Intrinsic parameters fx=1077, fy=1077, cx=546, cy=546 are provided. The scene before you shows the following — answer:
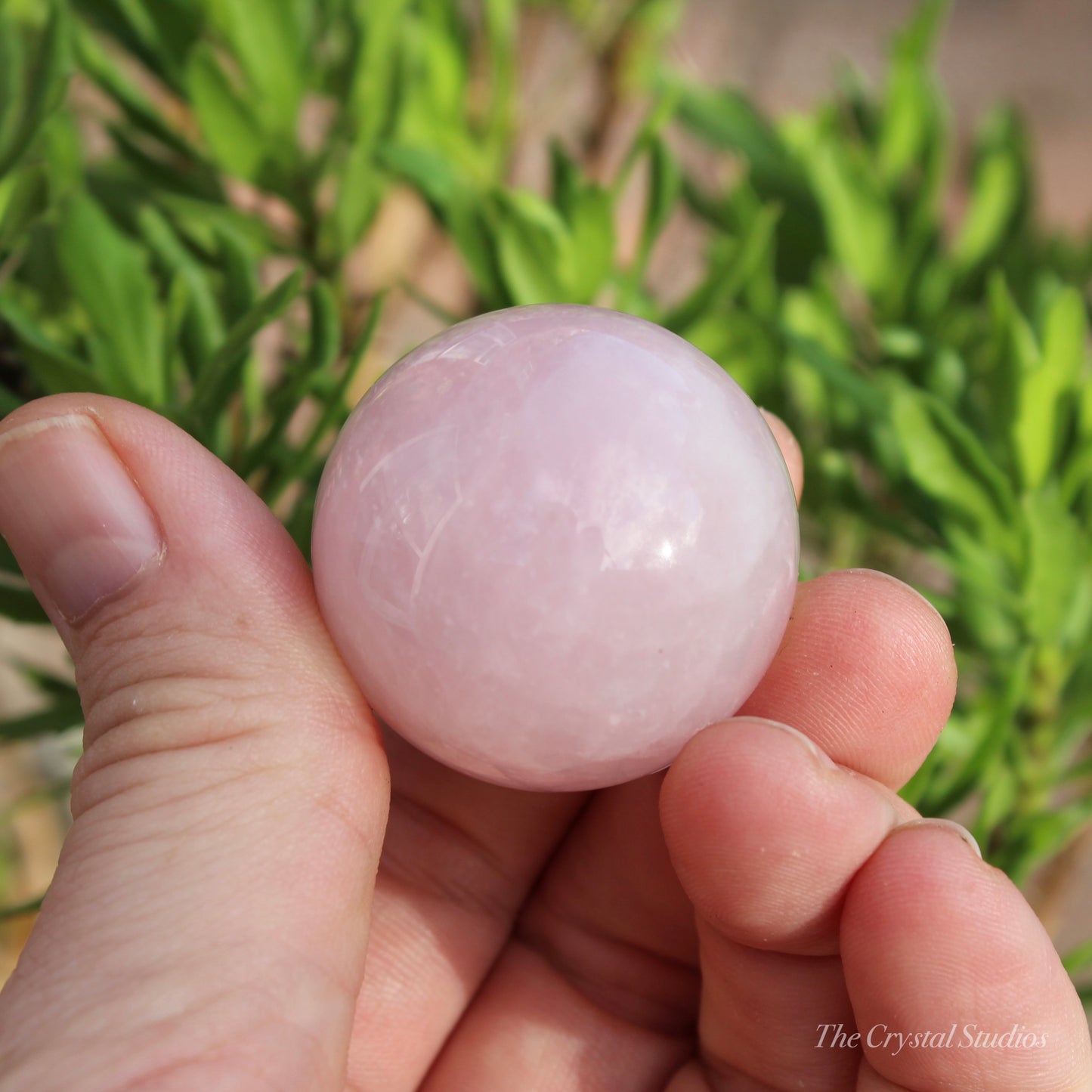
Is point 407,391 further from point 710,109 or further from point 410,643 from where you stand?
point 710,109

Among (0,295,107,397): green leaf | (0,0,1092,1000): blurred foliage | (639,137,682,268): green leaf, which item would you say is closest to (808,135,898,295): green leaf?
(0,0,1092,1000): blurred foliage

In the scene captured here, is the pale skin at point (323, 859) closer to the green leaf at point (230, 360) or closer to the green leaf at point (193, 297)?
the green leaf at point (230, 360)

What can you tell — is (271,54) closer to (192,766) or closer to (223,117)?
(223,117)

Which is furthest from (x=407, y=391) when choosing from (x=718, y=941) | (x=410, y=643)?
(x=718, y=941)

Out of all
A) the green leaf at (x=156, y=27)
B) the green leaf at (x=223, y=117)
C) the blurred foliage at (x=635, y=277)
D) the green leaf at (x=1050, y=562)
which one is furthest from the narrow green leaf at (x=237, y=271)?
the green leaf at (x=1050, y=562)

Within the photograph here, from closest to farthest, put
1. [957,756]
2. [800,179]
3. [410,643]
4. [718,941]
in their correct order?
[410,643] → [718,941] → [957,756] → [800,179]

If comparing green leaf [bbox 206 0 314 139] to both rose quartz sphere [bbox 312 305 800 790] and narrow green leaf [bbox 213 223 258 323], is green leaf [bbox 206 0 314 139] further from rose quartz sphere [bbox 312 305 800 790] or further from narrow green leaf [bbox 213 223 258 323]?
rose quartz sphere [bbox 312 305 800 790]
